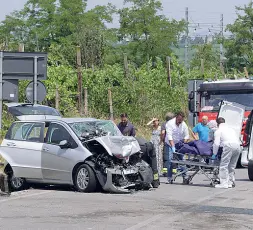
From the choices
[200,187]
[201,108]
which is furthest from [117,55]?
[200,187]

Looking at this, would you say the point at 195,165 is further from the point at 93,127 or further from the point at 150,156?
the point at 93,127

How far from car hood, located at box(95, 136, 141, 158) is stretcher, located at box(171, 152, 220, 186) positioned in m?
2.03

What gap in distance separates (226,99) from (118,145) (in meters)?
10.9

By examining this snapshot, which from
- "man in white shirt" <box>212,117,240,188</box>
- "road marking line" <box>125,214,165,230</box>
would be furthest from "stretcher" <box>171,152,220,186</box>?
"road marking line" <box>125,214,165,230</box>

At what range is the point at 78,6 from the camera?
6469cm

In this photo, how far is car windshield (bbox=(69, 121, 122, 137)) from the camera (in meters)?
17.4

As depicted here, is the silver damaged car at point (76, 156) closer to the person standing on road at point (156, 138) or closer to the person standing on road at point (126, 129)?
the person standing on road at point (126, 129)

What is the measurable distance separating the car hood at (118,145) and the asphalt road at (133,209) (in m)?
0.87

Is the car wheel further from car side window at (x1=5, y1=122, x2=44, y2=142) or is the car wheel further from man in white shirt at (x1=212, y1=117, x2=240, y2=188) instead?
man in white shirt at (x1=212, y1=117, x2=240, y2=188)

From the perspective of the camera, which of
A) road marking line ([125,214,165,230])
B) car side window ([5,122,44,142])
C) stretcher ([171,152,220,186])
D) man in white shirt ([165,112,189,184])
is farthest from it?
man in white shirt ([165,112,189,184])

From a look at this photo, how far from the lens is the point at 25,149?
698 inches

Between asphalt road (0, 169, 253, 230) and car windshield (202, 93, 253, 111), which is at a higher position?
car windshield (202, 93, 253, 111)

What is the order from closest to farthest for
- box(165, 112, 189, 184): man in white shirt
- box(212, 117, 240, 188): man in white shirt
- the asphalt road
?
the asphalt road, box(212, 117, 240, 188): man in white shirt, box(165, 112, 189, 184): man in white shirt

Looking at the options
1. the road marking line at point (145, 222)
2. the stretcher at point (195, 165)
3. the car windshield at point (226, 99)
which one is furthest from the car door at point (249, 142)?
the road marking line at point (145, 222)
